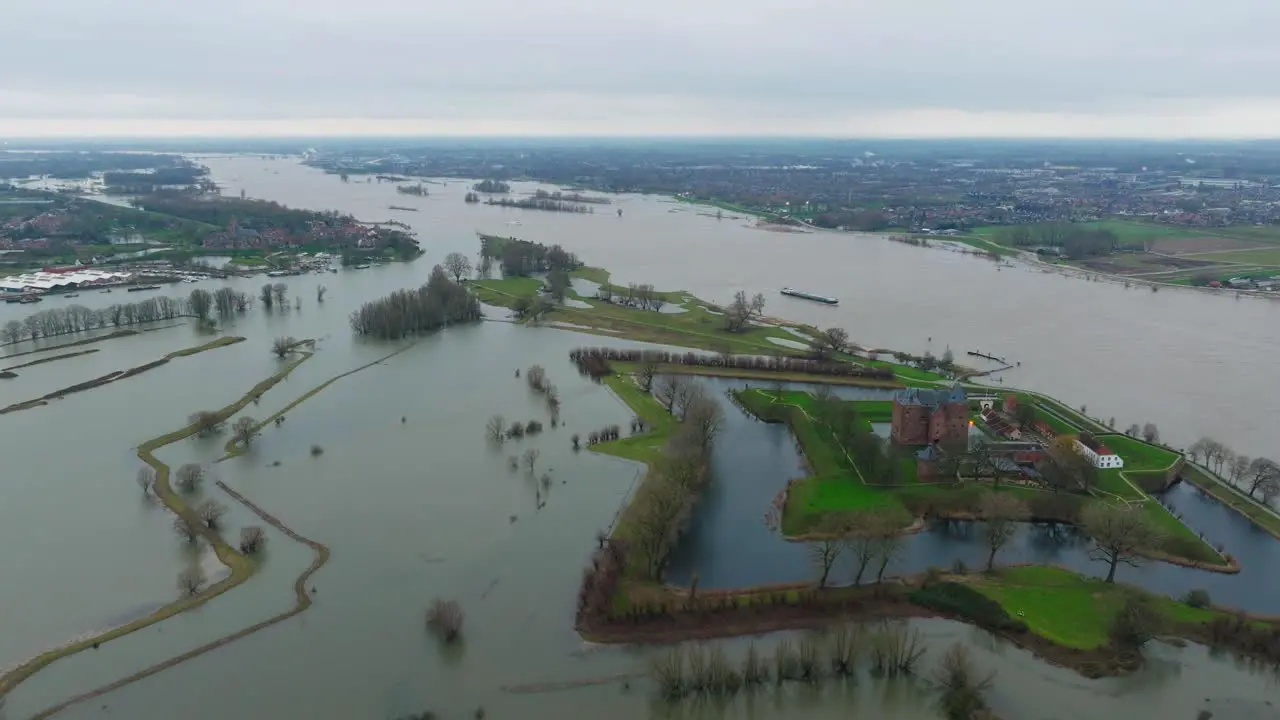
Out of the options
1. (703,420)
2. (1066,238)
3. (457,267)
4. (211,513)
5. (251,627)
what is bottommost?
(251,627)

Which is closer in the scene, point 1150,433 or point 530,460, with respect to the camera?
point 530,460

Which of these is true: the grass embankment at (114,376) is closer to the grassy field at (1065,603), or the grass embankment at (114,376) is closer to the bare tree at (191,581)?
the bare tree at (191,581)

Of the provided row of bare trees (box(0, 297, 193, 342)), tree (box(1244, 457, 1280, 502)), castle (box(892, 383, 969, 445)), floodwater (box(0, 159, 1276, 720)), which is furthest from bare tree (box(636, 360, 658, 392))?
row of bare trees (box(0, 297, 193, 342))

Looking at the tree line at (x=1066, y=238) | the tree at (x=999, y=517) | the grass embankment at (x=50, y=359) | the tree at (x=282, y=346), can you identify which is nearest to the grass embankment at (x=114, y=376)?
the tree at (x=282, y=346)

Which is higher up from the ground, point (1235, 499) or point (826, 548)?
point (826, 548)

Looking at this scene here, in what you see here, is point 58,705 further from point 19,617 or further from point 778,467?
point 778,467

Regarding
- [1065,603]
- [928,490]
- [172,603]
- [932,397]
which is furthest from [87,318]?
[1065,603]

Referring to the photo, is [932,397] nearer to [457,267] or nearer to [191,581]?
[191,581]
